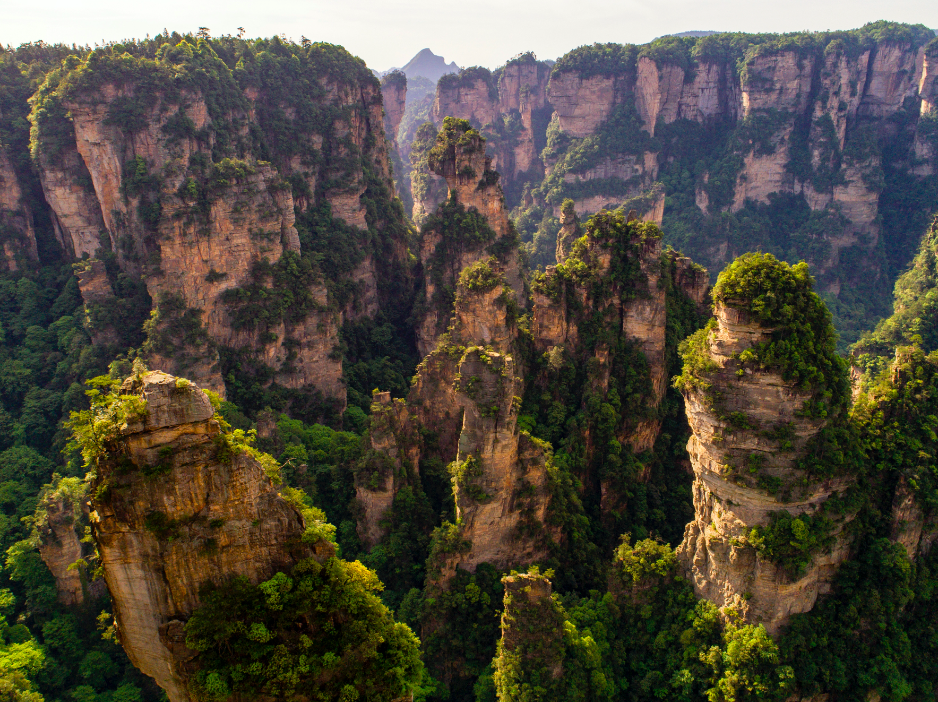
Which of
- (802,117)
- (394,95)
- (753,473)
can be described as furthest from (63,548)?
(802,117)

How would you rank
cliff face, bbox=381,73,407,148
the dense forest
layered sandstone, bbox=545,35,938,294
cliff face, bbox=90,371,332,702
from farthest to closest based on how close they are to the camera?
cliff face, bbox=381,73,407,148
layered sandstone, bbox=545,35,938,294
the dense forest
cliff face, bbox=90,371,332,702

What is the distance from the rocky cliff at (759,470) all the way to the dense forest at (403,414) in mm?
154

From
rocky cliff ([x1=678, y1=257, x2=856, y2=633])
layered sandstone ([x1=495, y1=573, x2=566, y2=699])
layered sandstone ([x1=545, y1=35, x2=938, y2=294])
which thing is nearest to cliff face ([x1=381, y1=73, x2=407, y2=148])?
layered sandstone ([x1=545, y1=35, x2=938, y2=294])

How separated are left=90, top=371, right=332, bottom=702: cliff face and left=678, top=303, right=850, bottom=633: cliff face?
16.0m

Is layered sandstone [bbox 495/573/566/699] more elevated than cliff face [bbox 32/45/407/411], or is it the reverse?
cliff face [bbox 32/45/407/411]

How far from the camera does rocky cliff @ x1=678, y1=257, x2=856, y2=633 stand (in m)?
23.2

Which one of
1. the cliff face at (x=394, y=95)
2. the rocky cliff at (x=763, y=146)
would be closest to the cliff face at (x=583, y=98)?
the rocky cliff at (x=763, y=146)

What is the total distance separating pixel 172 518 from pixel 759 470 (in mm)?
19125

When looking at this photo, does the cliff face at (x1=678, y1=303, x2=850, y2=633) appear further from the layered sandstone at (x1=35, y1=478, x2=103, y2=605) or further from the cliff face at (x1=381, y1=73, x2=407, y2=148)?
the cliff face at (x1=381, y1=73, x2=407, y2=148)

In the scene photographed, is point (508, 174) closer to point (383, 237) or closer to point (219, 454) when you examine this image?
point (383, 237)

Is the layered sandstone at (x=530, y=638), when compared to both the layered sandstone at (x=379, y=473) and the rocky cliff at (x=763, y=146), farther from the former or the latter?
the rocky cliff at (x=763, y=146)

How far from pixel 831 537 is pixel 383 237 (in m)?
45.5

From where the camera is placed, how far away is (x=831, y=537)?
2370 centimetres

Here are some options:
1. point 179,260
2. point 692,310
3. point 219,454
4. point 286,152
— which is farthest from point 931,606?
point 286,152
